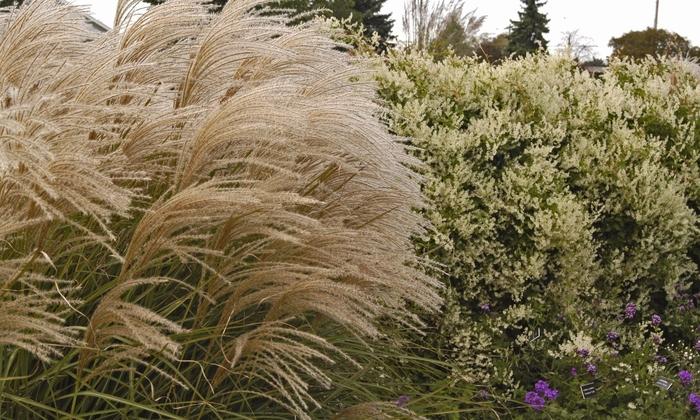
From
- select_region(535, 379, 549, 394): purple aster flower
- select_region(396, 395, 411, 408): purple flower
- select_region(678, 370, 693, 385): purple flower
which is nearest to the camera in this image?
select_region(396, 395, 411, 408): purple flower

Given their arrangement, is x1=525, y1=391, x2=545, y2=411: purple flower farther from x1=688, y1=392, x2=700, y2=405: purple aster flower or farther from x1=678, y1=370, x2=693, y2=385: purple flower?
x1=678, y1=370, x2=693, y2=385: purple flower

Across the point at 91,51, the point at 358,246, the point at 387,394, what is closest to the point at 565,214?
the point at 387,394

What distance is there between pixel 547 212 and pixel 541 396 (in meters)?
0.91

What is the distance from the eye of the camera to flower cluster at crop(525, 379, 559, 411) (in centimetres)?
388

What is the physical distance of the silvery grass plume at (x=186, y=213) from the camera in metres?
2.22

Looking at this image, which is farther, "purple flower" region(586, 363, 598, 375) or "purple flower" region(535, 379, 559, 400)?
"purple flower" region(586, 363, 598, 375)

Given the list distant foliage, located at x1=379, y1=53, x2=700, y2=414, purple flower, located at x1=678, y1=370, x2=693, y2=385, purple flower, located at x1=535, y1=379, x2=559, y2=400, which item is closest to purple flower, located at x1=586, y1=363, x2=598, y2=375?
distant foliage, located at x1=379, y1=53, x2=700, y2=414

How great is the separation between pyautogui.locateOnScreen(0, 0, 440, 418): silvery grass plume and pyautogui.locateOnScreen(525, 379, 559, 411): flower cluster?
1.21 metres

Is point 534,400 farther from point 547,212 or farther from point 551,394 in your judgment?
point 547,212

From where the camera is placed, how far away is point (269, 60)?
3.23 meters

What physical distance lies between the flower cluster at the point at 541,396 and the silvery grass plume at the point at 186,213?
1.21 m

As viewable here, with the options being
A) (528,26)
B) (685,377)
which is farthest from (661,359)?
(528,26)

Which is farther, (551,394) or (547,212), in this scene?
(547,212)

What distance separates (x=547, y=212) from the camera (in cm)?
447
